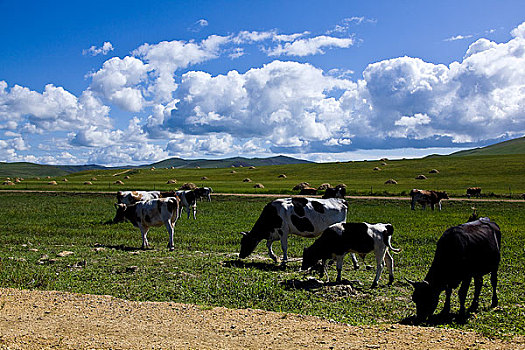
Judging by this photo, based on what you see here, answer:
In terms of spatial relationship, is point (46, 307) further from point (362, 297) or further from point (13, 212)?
point (13, 212)

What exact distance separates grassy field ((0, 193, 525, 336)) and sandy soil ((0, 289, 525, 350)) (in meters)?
0.72

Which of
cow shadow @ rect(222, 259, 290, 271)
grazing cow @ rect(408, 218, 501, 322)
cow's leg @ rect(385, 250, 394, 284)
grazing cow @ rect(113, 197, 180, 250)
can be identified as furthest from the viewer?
grazing cow @ rect(113, 197, 180, 250)

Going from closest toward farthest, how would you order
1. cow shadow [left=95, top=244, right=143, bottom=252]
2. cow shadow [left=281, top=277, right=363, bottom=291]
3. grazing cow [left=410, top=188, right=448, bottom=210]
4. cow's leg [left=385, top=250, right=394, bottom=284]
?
cow shadow [left=281, top=277, right=363, bottom=291] < cow's leg [left=385, top=250, right=394, bottom=284] < cow shadow [left=95, top=244, right=143, bottom=252] < grazing cow [left=410, top=188, right=448, bottom=210]

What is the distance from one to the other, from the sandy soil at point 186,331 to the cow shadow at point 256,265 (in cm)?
498

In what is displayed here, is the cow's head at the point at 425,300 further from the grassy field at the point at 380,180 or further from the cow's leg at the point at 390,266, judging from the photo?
the grassy field at the point at 380,180

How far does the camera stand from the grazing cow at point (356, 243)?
12508 mm

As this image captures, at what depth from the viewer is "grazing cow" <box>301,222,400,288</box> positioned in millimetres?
12508

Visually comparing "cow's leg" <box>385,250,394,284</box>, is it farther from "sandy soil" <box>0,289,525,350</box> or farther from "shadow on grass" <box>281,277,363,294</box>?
"sandy soil" <box>0,289,525,350</box>

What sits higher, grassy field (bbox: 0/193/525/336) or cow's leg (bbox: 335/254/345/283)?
cow's leg (bbox: 335/254/345/283)

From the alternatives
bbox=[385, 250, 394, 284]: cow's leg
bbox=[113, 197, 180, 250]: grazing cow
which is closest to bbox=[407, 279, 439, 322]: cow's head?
bbox=[385, 250, 394, 284]: cow's leg

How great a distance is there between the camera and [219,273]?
44.3ft

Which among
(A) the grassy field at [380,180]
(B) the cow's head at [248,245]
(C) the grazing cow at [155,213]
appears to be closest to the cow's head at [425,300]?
(B) the cow's head at [248,245]

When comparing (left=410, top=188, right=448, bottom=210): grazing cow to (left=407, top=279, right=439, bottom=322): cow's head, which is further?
(left=410, top=188, right=448, bottom=210): grazing cow

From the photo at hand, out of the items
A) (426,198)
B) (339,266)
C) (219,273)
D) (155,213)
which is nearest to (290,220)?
(339,266)
